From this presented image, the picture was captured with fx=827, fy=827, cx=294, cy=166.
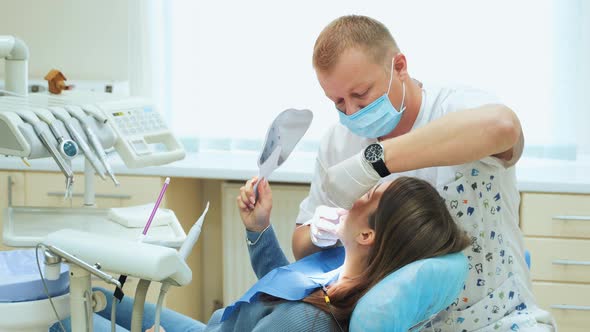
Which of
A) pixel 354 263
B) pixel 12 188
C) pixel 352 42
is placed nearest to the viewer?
pixel 354 263

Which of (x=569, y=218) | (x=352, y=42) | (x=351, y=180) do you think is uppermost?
(x=352, y=42)

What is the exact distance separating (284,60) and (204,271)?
989mm

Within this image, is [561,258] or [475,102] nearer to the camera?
[475,102]

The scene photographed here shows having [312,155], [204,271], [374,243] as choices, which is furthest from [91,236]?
[204,271]

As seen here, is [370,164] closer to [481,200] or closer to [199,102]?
[481,200]

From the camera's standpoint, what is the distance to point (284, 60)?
10.9 feet

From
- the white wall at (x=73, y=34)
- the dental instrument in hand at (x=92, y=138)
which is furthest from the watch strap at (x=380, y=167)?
the white wall at (x=73, y=34)

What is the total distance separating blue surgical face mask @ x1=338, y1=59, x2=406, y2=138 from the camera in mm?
1780

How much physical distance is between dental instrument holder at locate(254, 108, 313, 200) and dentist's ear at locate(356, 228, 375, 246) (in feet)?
0.89

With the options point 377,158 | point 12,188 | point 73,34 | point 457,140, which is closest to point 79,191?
point 12,188

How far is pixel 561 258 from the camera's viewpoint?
2852 mm

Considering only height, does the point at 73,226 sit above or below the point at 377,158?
below

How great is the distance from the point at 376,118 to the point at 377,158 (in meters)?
0.25

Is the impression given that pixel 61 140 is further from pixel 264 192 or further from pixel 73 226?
pixel 264 192
